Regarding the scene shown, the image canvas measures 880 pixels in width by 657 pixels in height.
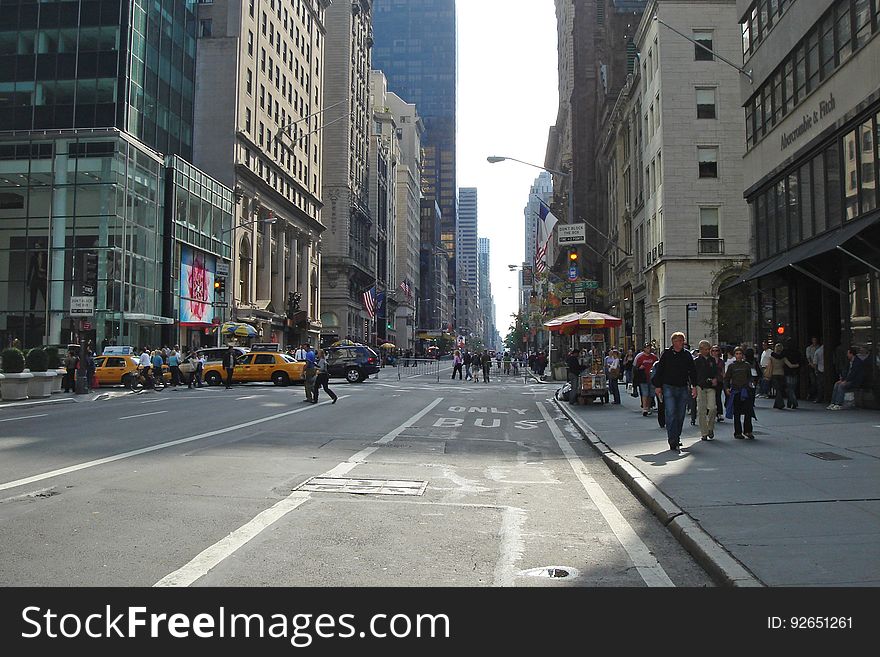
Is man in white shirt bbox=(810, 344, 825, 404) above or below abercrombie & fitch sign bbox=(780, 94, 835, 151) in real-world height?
below

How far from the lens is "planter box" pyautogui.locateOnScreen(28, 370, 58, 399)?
2567 cm

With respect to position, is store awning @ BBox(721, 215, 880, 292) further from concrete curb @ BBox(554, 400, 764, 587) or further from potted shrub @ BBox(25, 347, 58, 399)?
potted shrub @ BBox(25, 347, 58, 399)

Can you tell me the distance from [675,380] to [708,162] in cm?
3283

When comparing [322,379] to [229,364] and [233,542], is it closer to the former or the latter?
[229,364]

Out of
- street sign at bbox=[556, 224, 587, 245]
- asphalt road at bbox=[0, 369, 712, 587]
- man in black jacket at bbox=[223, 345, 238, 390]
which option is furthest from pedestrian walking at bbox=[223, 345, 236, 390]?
asphalt road at bbox=[0, 369, 712, 587]

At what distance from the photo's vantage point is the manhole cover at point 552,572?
5.47 metres

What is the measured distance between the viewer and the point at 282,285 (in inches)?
2827

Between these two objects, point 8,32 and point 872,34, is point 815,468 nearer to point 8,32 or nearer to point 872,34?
point 872,34

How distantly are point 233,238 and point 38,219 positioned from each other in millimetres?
17934

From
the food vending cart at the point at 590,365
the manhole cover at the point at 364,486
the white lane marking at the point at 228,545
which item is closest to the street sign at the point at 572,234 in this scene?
the food vending cart at the point at 590,365

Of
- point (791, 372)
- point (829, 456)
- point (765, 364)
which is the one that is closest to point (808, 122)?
point (765, 364)

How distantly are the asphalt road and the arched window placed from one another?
47666mm

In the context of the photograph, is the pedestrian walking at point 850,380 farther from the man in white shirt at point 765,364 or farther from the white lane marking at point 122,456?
the white lane marking at point 122,456
